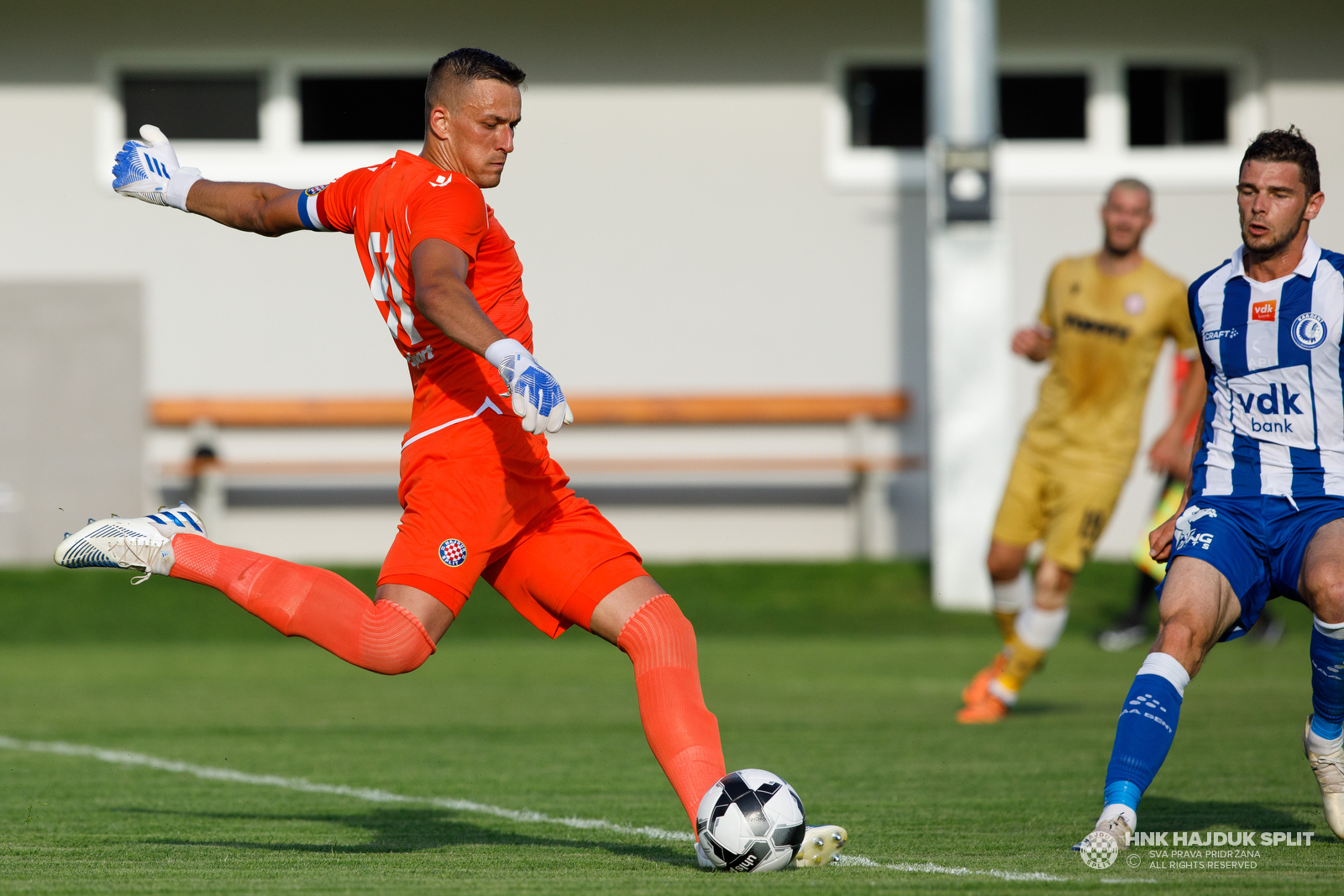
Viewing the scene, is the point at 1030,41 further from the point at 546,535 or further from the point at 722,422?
the point at 546,535

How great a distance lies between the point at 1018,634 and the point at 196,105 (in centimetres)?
1014

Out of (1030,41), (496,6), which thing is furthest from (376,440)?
(1030,41)

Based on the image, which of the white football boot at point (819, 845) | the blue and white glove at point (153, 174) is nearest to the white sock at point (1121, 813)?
the white football boot at point (819, 845)

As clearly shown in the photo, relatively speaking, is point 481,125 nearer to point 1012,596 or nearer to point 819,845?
point 819,845

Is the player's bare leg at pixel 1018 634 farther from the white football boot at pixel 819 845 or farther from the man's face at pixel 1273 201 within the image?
the white football boot at pixel 819 845

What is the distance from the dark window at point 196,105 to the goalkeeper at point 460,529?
11012 millimetres

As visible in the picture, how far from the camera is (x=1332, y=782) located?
15.3 ft

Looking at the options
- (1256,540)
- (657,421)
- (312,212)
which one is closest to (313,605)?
(312,212)

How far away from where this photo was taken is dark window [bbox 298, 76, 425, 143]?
14.7 metres

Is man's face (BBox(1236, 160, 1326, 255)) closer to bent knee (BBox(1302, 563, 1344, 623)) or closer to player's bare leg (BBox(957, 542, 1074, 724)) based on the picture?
bent knee (BBox(1302, 563, 1344, 623))

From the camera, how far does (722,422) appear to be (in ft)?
49.0

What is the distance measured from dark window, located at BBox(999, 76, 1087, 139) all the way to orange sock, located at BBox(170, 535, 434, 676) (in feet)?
39.7

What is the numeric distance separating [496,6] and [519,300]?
11291 mm

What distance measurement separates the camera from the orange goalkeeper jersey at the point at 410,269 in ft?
13.5
